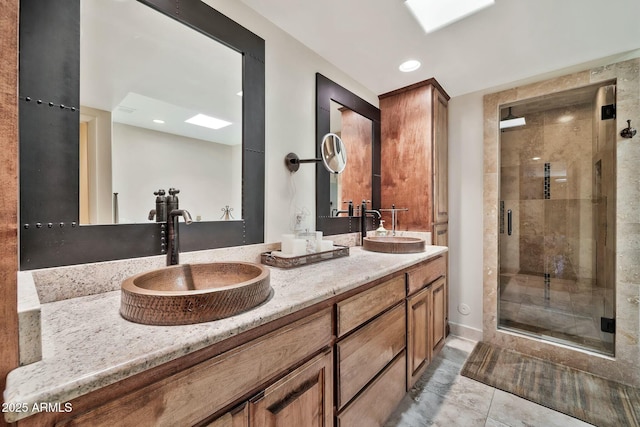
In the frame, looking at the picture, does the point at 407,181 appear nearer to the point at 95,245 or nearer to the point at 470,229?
the point at 470,229

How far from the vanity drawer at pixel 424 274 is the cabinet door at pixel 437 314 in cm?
→ 7

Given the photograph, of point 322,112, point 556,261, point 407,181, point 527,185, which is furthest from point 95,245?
point 556,261

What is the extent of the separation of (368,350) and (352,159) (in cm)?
149

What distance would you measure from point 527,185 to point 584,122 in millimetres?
606

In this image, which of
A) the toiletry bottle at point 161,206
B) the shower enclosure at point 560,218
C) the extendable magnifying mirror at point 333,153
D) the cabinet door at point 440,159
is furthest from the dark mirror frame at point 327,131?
the shower enclosure at point 560,218

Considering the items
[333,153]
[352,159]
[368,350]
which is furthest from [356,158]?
[368,350]

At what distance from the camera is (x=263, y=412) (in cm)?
78

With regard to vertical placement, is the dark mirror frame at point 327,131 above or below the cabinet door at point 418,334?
above

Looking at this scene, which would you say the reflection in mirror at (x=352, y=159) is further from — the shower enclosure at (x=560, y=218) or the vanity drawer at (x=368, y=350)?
the shower enclosure at (x=560, y=218)

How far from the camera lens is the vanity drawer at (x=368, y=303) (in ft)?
3.59

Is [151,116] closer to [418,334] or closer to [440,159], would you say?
[418,334]

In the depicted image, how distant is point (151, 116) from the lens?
1.15 m

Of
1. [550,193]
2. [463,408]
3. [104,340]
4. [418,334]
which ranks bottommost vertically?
[463,408]

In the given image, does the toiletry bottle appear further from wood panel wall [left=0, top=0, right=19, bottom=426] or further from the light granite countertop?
wood panel wall [left=0, top=0, right=19, bottom=426]
